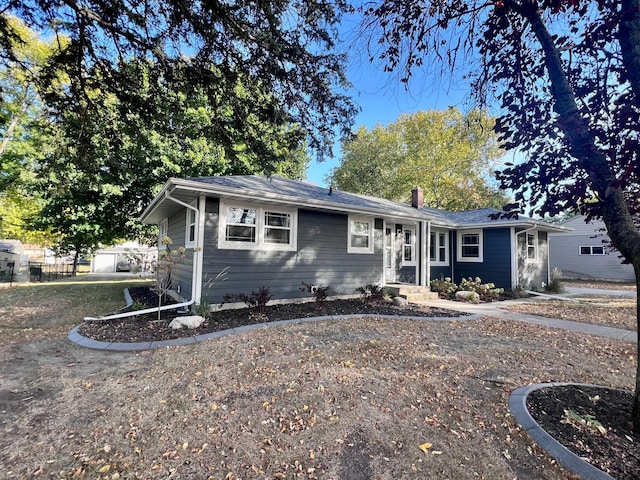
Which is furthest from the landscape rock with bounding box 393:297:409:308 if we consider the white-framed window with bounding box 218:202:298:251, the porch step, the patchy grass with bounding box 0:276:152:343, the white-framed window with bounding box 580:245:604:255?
the white-framed window with bounding box 580:245:604:255

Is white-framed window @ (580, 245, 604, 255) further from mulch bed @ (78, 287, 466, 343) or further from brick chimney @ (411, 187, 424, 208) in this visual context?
mulch bed @ (78, 287, 466, 343)

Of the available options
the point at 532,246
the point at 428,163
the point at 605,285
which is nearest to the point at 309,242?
the point at 532,246

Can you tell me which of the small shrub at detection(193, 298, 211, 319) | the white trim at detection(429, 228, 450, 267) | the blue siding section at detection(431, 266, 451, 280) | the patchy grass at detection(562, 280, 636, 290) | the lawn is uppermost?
the white trim at detection(429, 228, 450, 267)

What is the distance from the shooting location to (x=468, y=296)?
33.6 feet

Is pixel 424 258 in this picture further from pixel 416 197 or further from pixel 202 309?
pixel 202 309

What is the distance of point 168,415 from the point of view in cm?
278

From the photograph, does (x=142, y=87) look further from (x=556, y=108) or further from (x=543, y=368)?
(x=543, y=368)

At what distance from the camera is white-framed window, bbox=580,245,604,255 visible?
1934 centimetres

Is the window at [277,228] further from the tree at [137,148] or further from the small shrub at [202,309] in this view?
the small shrub at [202,309]

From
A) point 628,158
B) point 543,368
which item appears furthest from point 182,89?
point 543,368

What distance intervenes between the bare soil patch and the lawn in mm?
2429

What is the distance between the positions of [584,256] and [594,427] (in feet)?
76.0

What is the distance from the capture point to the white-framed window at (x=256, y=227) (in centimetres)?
725

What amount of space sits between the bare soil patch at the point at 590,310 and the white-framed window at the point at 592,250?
34.0 feet
